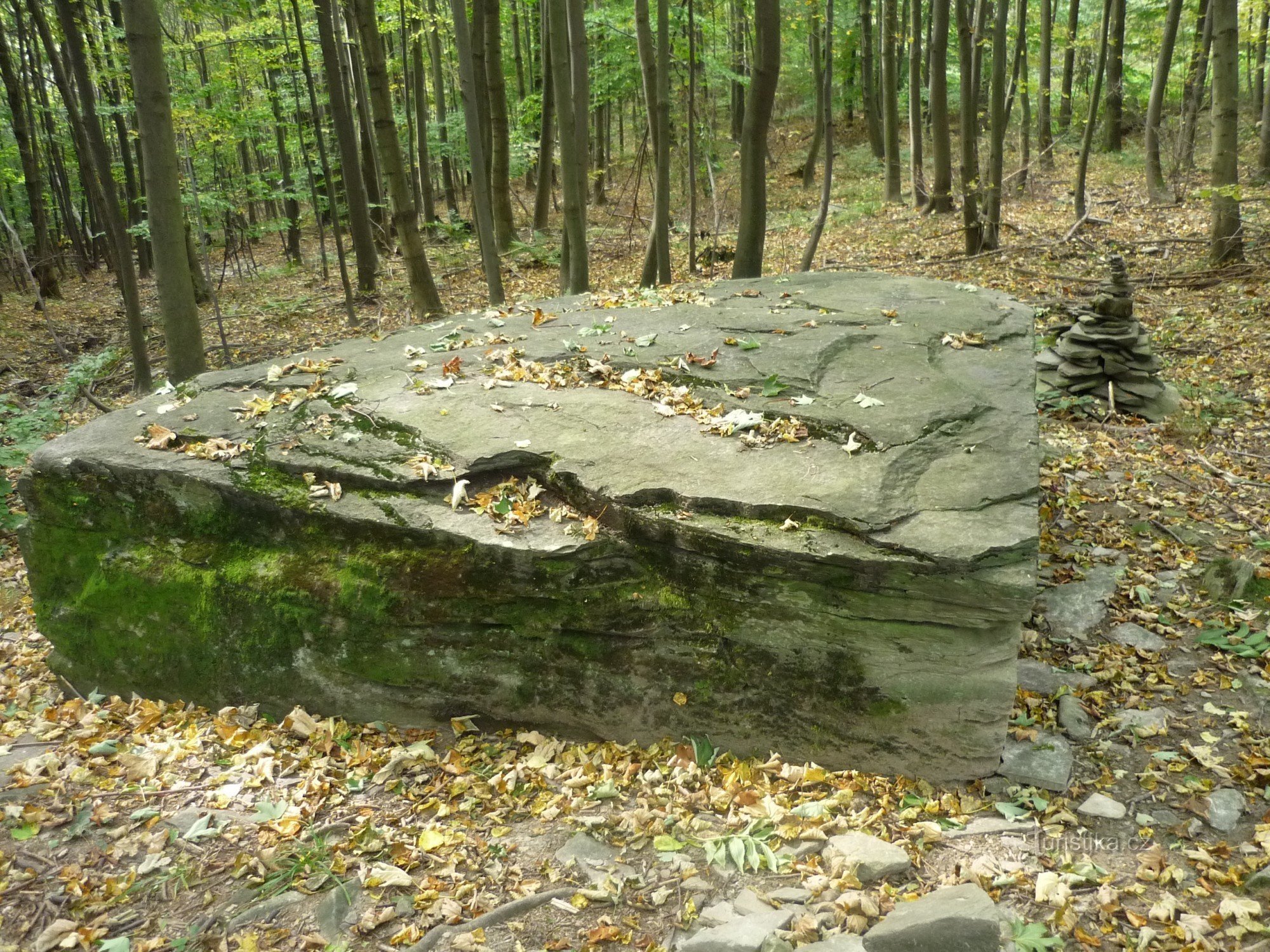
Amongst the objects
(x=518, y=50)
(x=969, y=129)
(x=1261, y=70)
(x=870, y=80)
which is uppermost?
(x=518, y=50)

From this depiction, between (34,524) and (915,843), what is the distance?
210 inches

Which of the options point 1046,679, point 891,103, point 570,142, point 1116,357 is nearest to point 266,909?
point 1046,679

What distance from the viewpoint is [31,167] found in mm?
17047

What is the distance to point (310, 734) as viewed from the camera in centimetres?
440

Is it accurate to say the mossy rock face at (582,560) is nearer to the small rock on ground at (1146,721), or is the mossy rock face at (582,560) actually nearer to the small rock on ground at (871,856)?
the small rock on ground at (871,856)

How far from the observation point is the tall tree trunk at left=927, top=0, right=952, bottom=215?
41.7ft

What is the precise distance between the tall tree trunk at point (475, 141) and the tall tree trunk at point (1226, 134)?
9.02 m

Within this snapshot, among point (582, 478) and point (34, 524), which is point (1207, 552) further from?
point (34, 524)

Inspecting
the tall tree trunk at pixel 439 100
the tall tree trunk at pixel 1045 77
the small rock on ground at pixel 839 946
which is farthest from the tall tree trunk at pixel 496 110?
the small rock on ground at pixel 839 946

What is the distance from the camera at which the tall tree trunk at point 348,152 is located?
1177 cm

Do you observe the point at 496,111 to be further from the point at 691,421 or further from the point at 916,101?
the point at 691,421

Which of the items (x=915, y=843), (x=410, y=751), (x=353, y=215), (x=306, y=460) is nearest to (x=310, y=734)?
(x=410, y=751)

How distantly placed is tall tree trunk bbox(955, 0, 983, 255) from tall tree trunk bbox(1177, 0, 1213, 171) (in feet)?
17.5

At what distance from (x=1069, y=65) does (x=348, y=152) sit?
1877 centimetres
